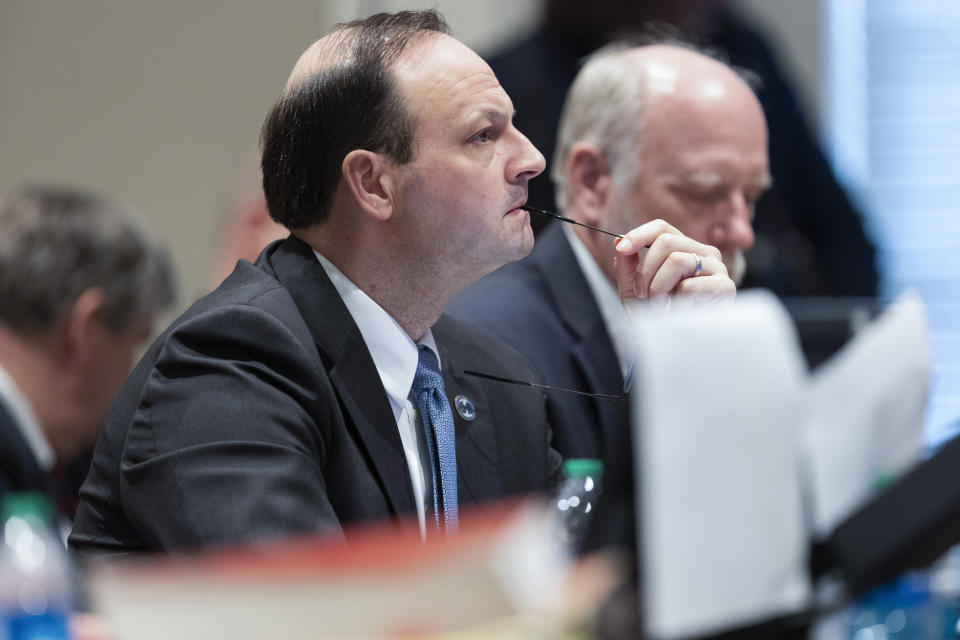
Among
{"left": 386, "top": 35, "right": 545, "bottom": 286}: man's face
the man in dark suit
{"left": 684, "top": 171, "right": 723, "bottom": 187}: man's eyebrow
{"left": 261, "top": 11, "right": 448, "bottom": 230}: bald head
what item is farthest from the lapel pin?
the man in dark suit

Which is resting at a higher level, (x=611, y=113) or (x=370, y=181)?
(x=370, y=181)

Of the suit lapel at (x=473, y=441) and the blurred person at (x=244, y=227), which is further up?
the suit lapel at (x=473, y=441)

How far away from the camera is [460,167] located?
1544 millimetres

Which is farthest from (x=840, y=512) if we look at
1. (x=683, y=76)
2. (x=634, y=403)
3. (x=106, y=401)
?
(x=106, y=401)

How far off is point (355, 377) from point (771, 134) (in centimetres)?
239

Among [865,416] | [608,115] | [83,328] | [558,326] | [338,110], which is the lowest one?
[83,328]

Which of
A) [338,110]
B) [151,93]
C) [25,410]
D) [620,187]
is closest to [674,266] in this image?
[338,110]

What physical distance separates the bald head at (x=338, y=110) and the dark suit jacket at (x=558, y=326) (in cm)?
43

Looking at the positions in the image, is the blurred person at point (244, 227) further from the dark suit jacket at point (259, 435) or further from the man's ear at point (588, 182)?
the dark suit jacket at point (259, 435)

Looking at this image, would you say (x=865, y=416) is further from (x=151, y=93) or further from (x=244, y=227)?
(x=151, y=93)

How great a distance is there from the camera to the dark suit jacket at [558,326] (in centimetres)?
180

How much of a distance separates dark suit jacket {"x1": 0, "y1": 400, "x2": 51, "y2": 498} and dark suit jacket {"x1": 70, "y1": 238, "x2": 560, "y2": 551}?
49cm

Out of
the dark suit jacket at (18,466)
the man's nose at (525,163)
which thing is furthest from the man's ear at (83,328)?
the man's nose at (525,163)

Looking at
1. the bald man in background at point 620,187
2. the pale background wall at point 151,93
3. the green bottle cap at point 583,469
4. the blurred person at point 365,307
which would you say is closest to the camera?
the green bottle cap at point 583,469
